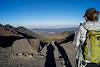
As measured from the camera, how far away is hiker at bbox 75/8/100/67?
15.4 feet

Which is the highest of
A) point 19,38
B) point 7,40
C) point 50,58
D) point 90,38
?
point 90,38

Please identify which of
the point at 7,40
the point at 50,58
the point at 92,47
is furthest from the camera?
A: the point at 7,40

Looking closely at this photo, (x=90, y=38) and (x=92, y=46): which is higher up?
(x=90, y=38)

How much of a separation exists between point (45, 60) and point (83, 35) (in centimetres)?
549

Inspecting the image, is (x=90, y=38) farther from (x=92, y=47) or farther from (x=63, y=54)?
(x=63, y=54)

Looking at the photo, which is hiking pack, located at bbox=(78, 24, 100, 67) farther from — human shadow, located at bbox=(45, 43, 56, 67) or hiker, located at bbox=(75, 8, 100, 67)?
human shadow, located at bbox=(45, 43, 56, 67)

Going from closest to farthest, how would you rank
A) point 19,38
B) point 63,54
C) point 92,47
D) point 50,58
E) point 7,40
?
point 92,47
point 50,58
point 63,54
point 19,38
point 7,40

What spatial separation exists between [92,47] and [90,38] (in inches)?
7.4

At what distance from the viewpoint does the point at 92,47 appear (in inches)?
185

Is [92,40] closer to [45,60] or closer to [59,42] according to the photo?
→ [45,60]

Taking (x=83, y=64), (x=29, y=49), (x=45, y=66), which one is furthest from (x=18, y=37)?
(x=83, y=64)

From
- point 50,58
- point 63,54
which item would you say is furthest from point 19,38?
point 63,54

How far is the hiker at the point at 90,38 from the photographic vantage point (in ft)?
15.4

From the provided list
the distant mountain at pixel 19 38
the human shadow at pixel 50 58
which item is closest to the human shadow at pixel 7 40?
the distant mountain at pixel 19 38
